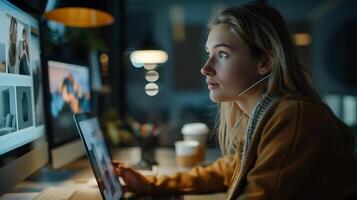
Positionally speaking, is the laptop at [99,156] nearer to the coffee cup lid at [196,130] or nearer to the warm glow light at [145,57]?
the coffee cup lid at [196,130]

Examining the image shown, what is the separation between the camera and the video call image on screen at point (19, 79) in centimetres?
90

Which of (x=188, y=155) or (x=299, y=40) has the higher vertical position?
(x=299, y=40)

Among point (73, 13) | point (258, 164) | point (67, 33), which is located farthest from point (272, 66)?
point (67, 33)

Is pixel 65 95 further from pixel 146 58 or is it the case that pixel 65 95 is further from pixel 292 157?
pixel 292 157

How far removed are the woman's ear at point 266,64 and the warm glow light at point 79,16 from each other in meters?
0.98

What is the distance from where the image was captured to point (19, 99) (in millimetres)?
989

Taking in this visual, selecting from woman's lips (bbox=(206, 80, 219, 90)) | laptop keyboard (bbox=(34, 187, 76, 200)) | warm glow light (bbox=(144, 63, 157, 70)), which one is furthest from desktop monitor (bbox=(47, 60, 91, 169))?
woman's lips (bbox=(206, 80, 219, 90))

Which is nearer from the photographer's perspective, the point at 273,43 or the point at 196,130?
the point at 273,43

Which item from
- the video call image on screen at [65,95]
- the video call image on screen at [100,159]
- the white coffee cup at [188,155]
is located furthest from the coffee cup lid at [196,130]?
the video call image on screen at [100,159]

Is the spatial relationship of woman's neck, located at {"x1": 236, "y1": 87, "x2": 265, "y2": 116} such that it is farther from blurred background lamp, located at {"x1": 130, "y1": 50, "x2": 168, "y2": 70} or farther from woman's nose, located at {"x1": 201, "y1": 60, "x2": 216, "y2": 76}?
blurred background lamp, located at {"x1": 130, "y1": 50, "x2": 168, "y2": 70}

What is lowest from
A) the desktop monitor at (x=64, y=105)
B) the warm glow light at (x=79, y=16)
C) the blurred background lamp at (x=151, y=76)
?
the desktop monitor at (x=64, y=105)

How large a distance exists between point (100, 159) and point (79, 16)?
1009 mm

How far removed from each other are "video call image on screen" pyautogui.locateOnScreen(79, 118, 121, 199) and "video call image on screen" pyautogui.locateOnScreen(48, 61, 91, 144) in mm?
196

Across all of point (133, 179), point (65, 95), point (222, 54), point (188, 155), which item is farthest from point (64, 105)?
point (222, 54)
